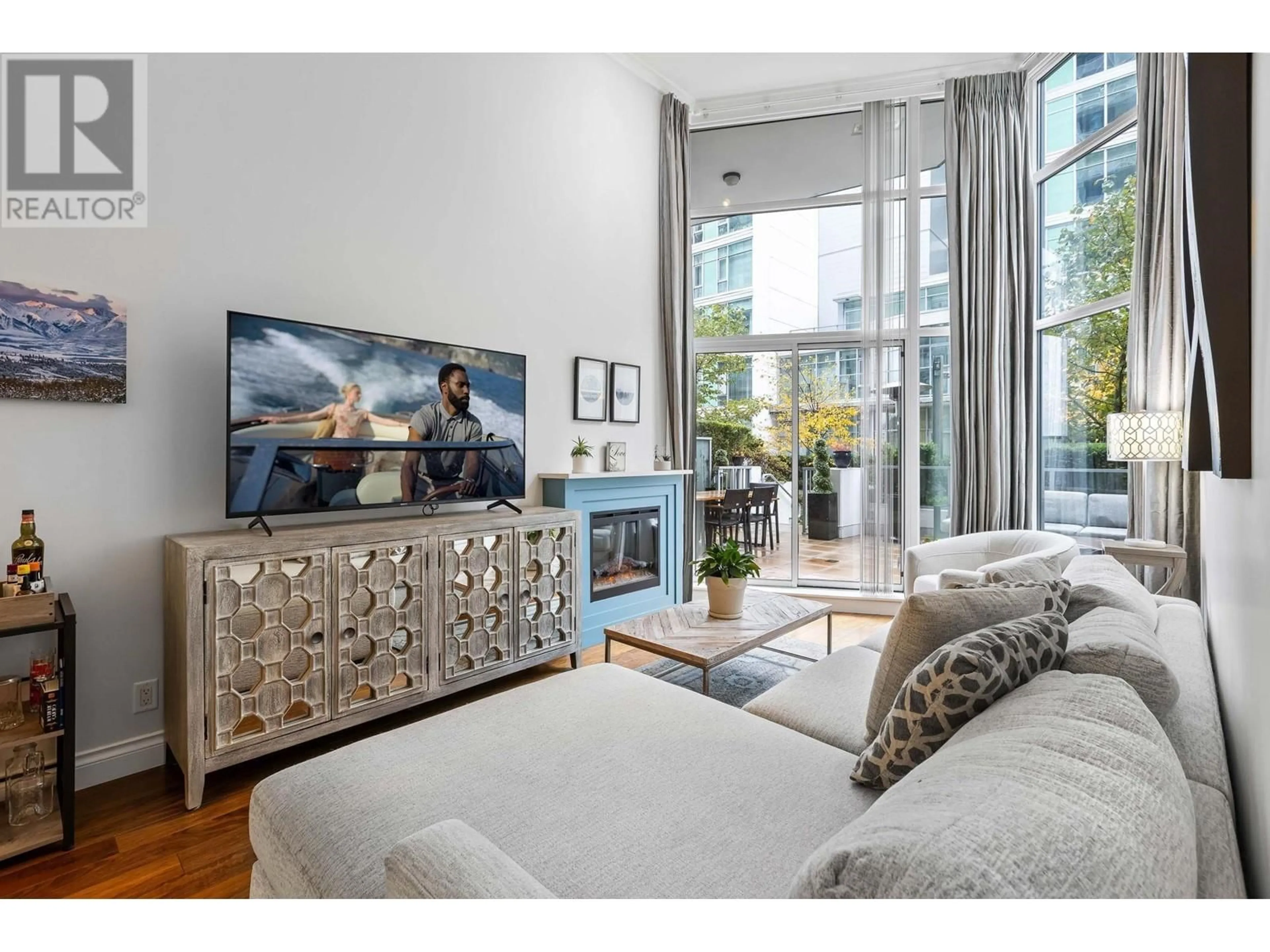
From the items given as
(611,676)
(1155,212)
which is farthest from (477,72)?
(1155,212)

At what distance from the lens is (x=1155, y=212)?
319 cm

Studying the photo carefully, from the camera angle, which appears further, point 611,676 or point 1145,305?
point 1145,305

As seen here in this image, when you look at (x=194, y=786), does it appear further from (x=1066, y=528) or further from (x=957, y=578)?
(x=1066, y=528)

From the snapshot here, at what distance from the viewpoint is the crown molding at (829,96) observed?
4.36 meters

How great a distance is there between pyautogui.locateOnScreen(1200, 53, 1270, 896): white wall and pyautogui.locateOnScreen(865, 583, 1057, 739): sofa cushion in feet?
1.30

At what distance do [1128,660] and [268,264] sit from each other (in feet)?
10.1

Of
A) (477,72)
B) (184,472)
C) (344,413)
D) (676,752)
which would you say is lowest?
(676,752)

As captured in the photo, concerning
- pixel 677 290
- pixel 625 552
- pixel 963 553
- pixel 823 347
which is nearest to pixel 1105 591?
pixel 963 553

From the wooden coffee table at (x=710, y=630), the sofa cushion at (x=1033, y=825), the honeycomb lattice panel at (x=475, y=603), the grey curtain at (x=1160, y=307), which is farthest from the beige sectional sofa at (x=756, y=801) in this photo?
the grey curtain at (x=1160, y=307)

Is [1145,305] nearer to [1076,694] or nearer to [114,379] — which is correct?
[1076,694]

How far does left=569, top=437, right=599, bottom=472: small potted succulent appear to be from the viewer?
3943mm

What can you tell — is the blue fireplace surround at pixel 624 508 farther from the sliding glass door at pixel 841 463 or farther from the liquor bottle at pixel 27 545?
the liquor bottle at pixel 27 545

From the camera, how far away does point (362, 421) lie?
107 inches
